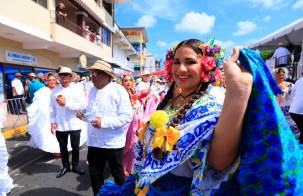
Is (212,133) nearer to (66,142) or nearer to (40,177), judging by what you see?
(66,142)

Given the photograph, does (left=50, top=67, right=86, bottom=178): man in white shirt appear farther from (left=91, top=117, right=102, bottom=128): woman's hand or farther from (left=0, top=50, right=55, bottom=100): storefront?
(left=0, top=50, right=55, bottom=100): storefront

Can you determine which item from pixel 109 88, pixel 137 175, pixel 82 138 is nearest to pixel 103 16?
pixel 82 138

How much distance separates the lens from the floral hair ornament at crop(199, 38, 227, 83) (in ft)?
5.52

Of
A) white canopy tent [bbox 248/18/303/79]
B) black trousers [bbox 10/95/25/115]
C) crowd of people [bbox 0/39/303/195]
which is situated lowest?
black trousers [bbox 10/95/25/115]

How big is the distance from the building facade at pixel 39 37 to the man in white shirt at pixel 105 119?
306 inches

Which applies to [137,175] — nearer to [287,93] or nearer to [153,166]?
[153,166]

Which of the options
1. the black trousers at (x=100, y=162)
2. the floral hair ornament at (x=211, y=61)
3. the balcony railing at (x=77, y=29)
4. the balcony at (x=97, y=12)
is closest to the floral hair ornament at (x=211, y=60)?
the floral hair ornament at (x=211, y=61)

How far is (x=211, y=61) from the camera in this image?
1687mm

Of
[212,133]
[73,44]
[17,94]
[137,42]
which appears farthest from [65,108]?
[137,42]

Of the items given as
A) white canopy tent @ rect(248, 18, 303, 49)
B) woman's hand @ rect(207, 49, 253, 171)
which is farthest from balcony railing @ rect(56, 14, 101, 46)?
woman's hand @ rect(207, 49, 253, 171)

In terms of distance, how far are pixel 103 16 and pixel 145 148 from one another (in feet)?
78.0

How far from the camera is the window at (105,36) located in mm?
25639

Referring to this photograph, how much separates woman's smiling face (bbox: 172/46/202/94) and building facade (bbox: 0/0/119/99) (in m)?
9.67

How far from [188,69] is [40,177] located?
167 inches
